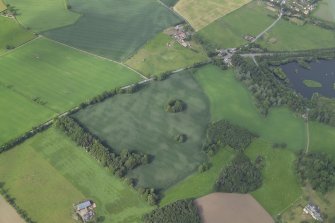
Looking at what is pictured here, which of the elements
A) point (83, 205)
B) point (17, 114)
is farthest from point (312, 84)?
point (17, 114)

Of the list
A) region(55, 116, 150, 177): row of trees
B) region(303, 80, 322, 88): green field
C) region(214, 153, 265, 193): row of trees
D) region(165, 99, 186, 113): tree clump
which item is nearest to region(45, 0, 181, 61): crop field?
region(165, 99, 186, 113): tree clump

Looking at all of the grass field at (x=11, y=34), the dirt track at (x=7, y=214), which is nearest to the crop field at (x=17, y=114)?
the dirt track at (x=7, y=214)

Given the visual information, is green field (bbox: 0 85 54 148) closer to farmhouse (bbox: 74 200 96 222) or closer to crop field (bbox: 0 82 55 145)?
crop field (bbox: 0 82 55 145)

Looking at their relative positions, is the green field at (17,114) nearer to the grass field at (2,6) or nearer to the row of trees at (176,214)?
the row of trees at (176,214)

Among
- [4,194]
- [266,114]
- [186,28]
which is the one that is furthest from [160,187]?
[186,28]

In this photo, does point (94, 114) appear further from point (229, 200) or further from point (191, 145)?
point (229, 200)
